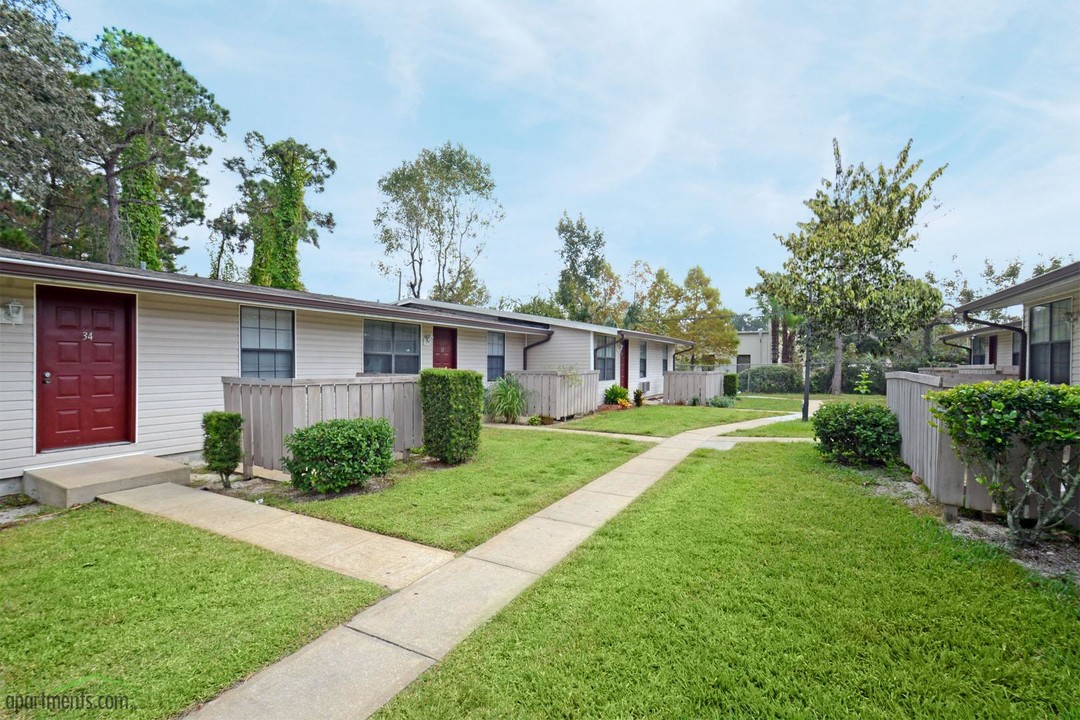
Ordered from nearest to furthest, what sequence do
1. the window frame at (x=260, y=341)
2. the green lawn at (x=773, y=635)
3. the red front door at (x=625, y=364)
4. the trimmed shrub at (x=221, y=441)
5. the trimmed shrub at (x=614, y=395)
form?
1. the green lawn at (x=773, y=635)
2. the trimmed shrub at (x=221, y=441)
3. the window frame at (x=260, y=341)
4. the trimmed shrub at (x=614, y=395)
5. the red front door at (x=625, y=364)

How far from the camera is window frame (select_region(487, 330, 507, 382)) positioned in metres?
13.9

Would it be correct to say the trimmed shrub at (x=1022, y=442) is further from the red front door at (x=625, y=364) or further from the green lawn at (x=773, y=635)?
the red front door at (x=625, y=364)

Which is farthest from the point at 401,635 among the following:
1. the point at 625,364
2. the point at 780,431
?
the point at 625,364

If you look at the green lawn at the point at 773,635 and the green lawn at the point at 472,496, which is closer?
the green lawn at the point at 773,635

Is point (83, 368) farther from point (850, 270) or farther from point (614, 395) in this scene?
point (850, 270)

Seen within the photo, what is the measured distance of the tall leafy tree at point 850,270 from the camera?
14.0 meters

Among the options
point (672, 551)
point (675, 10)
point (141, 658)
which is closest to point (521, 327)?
point (675, 10)

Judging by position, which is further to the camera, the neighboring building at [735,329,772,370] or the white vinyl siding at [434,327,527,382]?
the neighboring building at [735,329,772,370]

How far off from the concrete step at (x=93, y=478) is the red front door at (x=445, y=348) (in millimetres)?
6324

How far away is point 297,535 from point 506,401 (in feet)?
27.8

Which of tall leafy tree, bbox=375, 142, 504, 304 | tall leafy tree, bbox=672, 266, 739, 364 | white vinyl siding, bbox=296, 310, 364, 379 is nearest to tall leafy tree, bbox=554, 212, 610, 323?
tall leafy tree, bbox=375, 142, 504, 304

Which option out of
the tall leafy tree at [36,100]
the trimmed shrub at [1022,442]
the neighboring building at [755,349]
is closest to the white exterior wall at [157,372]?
the tall leafy tree at [36,100]

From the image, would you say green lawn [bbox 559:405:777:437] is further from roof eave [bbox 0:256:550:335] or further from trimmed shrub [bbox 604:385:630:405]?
roof eave [bbox 0:256:550:335]

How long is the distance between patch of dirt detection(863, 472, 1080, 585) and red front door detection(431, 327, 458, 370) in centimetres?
939
